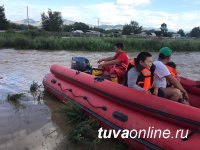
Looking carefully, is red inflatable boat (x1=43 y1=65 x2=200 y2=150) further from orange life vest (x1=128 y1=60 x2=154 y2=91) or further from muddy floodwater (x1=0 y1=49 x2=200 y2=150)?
muddy floodwater (x1=0 y1=49 x2=200 y2=150)

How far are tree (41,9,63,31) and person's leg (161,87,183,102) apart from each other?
1577 inches

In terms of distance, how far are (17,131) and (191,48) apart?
20.3m

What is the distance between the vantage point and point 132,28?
165ft

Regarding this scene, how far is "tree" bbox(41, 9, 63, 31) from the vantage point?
1733 inches

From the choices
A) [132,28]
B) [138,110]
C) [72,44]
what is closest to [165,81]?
[138,110]

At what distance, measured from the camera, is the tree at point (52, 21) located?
144ft

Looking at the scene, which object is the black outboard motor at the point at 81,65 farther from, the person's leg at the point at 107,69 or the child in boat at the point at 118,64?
the child in boat at the point at 118,64

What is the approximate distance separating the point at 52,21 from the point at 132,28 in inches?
500

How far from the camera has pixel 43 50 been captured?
62.7 feet

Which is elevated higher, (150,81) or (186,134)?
(150,81)

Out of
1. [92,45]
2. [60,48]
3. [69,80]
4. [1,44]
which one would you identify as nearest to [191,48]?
[92,45]

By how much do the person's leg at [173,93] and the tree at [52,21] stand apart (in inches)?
1577

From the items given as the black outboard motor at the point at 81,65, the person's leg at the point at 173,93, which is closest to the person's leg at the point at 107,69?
the black outboard motor at the point at 81,65

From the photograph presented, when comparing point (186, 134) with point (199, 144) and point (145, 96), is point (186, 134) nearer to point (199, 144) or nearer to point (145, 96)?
point (199, 144)
